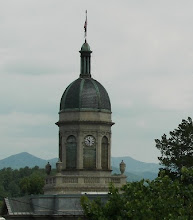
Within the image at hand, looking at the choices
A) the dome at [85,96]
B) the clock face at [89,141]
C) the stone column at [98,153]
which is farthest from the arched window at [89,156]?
the dome at [85,96]

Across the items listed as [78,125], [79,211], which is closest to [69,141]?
[78,125]

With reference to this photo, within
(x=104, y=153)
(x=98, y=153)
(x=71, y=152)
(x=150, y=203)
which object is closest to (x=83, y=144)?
(x=71, y=152)

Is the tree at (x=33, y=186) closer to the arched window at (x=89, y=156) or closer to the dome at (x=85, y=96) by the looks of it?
the dome at (x=85, y=96)

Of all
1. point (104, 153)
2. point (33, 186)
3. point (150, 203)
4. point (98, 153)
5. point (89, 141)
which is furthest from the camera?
point (33, 186)

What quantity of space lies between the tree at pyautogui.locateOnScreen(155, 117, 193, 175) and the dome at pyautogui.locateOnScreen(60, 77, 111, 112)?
7364 mm

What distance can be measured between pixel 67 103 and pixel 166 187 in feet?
69.5

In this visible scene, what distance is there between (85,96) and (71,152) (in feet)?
12.9

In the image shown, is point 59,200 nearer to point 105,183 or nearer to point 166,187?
point 105,183

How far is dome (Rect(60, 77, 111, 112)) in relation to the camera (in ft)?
257

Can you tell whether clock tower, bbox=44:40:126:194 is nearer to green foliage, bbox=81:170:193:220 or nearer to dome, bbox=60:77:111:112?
dome, bbox=60:77:111:112

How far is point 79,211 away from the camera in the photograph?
74125 mm

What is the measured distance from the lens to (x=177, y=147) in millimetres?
84062

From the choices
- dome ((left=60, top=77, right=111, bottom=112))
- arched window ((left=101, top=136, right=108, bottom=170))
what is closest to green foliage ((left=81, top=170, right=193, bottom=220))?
arched window ((left=101, top=136, right=108, bottom=170))

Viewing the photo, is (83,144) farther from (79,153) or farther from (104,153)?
(104,153)
